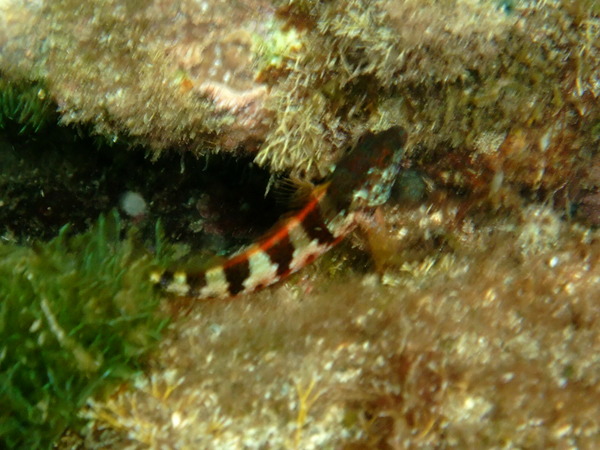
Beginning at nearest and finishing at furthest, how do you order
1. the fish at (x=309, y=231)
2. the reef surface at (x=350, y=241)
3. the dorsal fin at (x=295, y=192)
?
the reef surface at (x=350, y=241) < the fish at (x=309, y=231) < the dorsal fin at (x=295, y=192)

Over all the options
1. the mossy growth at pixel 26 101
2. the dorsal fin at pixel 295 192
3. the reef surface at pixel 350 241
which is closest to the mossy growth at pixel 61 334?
the reef surface at pixel 350 241

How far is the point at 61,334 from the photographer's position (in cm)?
259

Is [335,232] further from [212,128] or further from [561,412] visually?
[561,412]

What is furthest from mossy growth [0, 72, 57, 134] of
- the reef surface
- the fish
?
the fish

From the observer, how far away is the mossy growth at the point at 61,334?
2.52 m

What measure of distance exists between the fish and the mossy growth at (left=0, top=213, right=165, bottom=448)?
0.49 m

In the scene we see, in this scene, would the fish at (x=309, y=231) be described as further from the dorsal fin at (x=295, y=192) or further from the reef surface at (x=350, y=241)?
the reef surface at (x=350, y=241)

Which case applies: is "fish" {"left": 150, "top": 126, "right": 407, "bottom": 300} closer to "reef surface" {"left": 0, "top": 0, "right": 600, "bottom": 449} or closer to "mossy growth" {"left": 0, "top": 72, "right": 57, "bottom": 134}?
"reef surface" {"left": 0, "top": 0, "right": 600, "bottom": 449}

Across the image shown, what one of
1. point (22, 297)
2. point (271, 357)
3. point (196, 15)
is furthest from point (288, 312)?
point (196, 15)

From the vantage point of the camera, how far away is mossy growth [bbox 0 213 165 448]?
99.1 inches

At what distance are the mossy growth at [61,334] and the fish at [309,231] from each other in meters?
0.49

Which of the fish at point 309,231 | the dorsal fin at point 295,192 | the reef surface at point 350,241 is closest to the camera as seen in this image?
the reef surface at point 350,241

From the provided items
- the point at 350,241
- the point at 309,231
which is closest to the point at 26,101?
the point at 309,231

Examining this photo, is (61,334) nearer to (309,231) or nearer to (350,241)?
(309,231)
